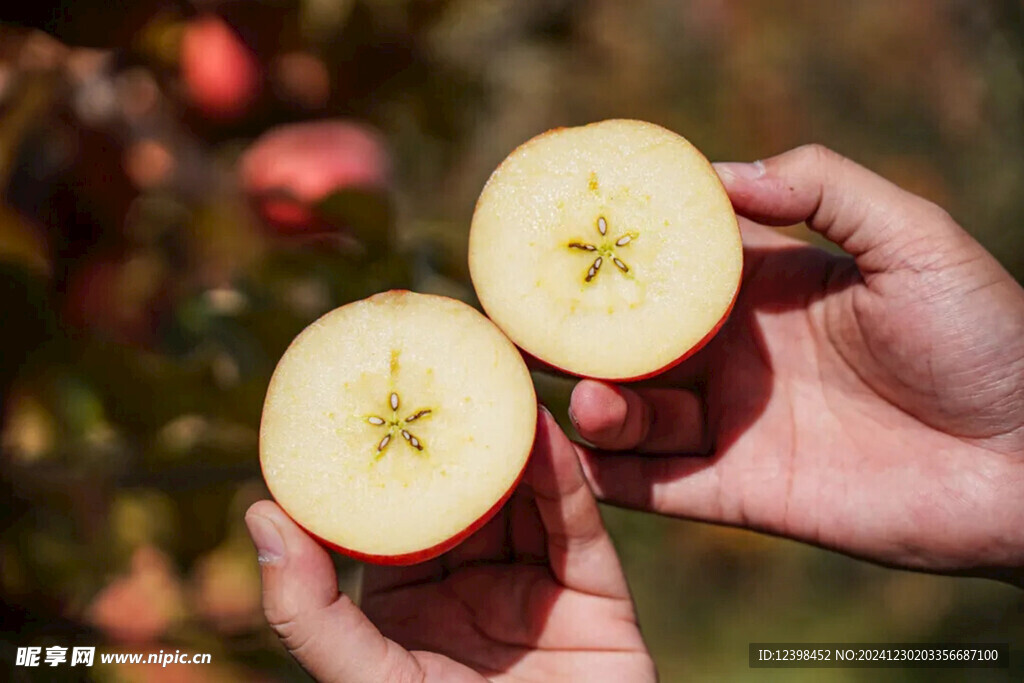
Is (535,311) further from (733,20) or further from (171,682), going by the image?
(733,20)

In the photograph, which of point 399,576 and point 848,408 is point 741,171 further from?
point 399,576

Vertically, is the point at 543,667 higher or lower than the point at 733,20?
lower

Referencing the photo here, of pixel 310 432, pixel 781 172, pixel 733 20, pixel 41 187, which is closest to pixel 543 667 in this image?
pixel 310 432

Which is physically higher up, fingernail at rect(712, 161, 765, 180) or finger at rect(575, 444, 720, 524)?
fingernail at rect(712, 161, 765, 180)

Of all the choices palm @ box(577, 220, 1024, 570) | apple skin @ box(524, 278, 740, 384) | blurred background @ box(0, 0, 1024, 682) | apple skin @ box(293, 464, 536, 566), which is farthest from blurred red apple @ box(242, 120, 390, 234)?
palm @ box(577, 220, 1024, 570)

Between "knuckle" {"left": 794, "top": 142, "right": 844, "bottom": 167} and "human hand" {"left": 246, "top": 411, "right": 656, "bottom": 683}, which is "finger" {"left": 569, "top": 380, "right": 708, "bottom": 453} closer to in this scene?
"human hand" {"left": 246, "top": 411, "right": 656, "bottom": 683}

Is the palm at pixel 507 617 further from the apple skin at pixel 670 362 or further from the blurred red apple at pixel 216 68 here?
the blurred red apple at pixel 216 68

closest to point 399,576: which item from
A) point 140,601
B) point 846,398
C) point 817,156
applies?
point 140,601

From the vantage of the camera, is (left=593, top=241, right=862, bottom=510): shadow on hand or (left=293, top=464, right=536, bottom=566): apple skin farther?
(left=593, top=241, right=862, bottom=510): shadow on hand
